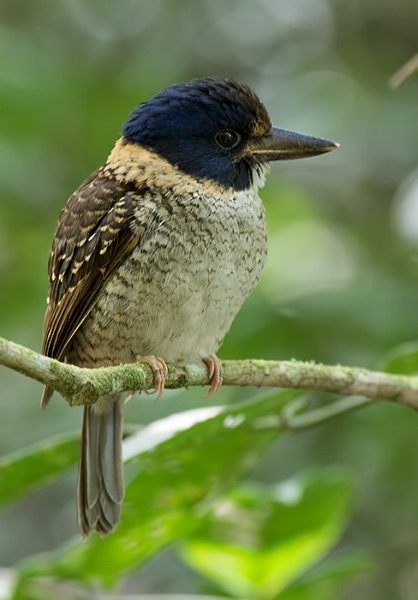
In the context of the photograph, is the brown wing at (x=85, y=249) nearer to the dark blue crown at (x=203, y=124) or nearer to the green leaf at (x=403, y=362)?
the dark blue crown at (x=203, y=124)

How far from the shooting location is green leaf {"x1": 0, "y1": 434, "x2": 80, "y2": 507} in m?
2.46

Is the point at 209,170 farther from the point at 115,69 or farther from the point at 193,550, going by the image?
the point at 115,69

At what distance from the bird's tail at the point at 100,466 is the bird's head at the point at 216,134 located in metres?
0.73

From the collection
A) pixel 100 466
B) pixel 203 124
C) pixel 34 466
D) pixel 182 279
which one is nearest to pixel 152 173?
pixel 203 124

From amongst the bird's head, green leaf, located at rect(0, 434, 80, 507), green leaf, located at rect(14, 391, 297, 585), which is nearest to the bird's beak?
the bird's head

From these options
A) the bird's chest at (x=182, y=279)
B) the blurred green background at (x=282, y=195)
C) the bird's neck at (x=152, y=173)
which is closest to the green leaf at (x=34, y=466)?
the bird's chest at (x=182, y=279)

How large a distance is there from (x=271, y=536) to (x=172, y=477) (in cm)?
38

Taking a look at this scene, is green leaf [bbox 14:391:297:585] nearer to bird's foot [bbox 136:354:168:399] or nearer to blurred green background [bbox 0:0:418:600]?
bird's foot [bbox 136:354:168:399]

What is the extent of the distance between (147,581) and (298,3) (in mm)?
3054

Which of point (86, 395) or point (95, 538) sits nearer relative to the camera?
point (86, 395)

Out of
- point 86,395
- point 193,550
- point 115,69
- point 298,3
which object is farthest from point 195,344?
point 298,3

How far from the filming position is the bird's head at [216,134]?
3201 mm

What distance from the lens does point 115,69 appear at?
216 inches

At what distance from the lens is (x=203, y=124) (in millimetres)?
3223
